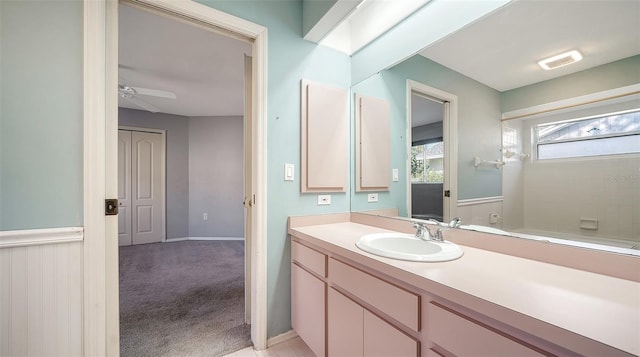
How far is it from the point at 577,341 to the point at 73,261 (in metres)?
1.78

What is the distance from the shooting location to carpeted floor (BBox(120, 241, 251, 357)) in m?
1.63

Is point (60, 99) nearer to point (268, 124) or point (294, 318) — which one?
point (268, 124)

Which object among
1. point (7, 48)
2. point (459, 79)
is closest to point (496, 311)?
point (459, 79)

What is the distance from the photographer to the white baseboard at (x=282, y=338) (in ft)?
5.31

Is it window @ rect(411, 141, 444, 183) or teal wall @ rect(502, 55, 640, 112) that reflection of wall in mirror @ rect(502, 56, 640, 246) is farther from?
window @ rect(411, 141, 444, 183)

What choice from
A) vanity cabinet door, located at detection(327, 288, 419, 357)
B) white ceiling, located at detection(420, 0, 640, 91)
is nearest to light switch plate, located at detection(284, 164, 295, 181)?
vanity cabinet door, located at detection(327, 288, 419, 357)

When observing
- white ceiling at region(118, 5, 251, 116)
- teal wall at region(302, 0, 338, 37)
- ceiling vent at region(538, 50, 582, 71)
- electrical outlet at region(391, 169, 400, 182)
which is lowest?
electrical outlet at region(391, 169, 400, 182)

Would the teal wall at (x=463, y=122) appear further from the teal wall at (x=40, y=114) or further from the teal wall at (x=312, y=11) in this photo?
the teal wall at (x=40, y=114)

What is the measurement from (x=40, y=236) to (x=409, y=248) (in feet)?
5.72

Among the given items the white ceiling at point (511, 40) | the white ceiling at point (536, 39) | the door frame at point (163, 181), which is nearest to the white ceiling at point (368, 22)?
the white ceiling at point (511, 40)

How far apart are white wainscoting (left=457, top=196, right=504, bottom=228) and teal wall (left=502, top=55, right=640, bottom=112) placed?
445mm

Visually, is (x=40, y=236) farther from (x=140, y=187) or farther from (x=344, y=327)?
(x=140, y=187)

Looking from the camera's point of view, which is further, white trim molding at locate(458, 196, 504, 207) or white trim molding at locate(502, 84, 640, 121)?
white trim molding at locate(458, 196, 504, 207)

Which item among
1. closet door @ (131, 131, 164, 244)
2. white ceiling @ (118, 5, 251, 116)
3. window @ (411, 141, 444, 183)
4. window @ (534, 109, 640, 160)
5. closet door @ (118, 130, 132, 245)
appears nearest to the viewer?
window @ (534, 109, 640, 160)
